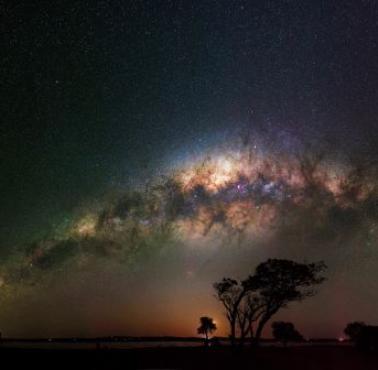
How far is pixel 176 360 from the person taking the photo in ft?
130

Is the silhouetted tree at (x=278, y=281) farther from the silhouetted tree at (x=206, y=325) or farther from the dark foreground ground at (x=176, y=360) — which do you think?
the silhouetted tree at (x=206, y=325)

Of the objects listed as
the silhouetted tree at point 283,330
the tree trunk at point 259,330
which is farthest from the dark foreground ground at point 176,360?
the silhouetted tree at point 283,330

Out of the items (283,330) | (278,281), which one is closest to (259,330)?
(278,281)

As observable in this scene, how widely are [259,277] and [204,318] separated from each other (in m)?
62.1

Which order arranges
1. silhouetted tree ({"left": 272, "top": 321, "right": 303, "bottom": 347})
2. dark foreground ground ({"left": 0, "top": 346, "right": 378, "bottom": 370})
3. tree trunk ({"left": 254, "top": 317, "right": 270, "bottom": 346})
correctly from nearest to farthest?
1. dark foreground ground ({"left": 0, "top": 346, "right": 378, "bottom": 370})
2. tree trunk ({"left": 254, "top": 317, "right": 270, "bottom": 346})
3. silhouetted tree ({"left": 272, "top": 321, "right": 303, "bottom": 347})

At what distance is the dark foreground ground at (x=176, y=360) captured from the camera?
34.6 metres

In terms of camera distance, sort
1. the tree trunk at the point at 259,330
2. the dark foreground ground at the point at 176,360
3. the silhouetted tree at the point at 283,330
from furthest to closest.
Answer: the silhouetted tree at the point at 283,330
the tree trunk at the point at 259,330
the dark foreground ground at the point at 176,360

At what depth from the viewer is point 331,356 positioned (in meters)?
47.7

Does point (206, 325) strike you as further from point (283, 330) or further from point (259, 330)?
point (259, 330)

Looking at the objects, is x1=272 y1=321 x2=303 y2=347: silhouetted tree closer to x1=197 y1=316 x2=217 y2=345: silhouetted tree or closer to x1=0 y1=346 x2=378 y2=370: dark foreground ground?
x1=197 y1=316 x2=217 y2=345: silhouetted tree

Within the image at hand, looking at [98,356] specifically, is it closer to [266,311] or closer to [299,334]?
[266,311]

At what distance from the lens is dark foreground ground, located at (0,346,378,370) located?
34.6m

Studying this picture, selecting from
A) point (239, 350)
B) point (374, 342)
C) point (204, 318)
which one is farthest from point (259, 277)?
point (204, 318)

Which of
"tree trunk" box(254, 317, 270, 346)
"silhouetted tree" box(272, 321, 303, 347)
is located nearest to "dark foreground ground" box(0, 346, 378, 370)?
"tree trunk" box(254, 317, 270, 346)
